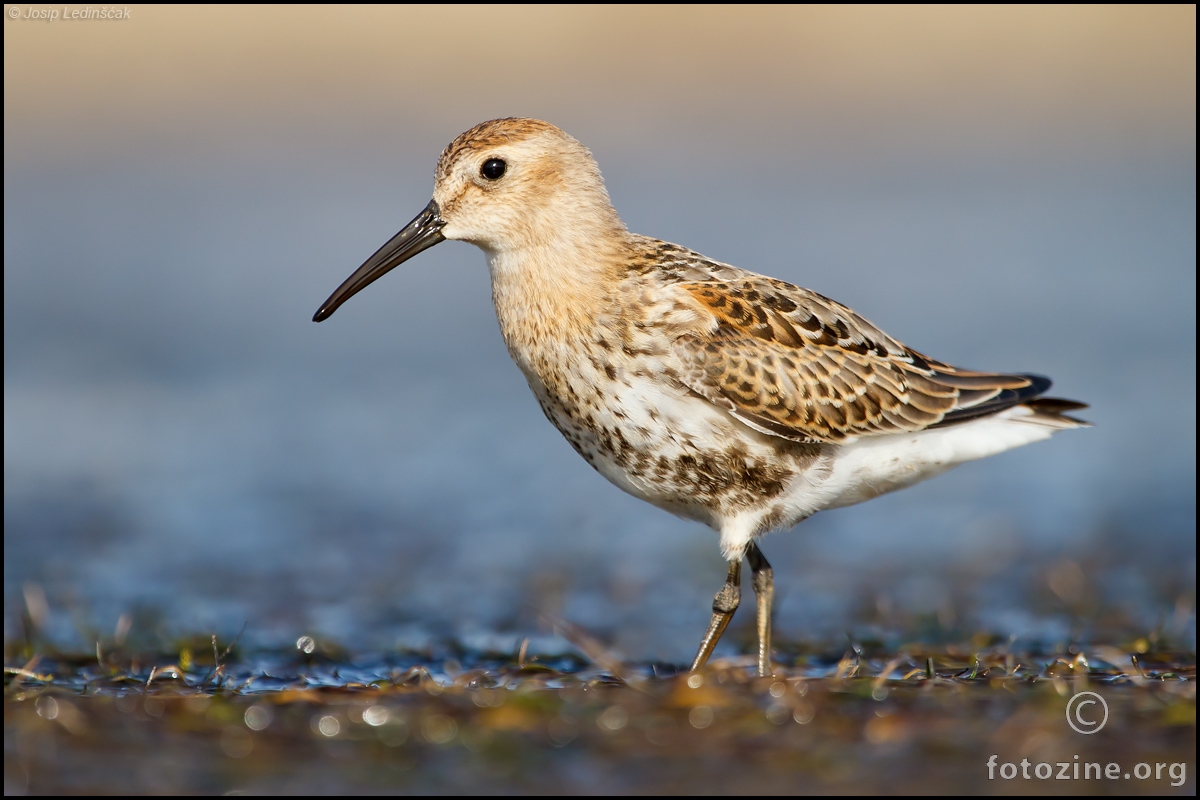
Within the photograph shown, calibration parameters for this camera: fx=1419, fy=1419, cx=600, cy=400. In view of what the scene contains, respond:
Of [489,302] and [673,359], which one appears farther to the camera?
[489,302]

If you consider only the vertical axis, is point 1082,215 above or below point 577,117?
below

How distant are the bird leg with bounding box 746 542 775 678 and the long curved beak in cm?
204

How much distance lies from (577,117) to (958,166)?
6155 millimetres

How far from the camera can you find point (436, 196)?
251 inches

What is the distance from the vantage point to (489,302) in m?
16.4

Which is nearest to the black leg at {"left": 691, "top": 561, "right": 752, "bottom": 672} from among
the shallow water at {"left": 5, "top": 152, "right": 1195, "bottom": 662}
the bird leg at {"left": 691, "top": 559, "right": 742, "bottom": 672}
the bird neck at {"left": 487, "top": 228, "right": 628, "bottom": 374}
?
the bird leg at {"left": 691, "top": 559, "right": 742, "bottom": 672}

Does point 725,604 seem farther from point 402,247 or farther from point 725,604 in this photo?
point 402,247

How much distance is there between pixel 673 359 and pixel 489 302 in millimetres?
10512

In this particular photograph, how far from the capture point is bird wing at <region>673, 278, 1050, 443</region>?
20.1 feet

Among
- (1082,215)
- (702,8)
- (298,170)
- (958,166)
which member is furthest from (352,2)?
(1082,215)

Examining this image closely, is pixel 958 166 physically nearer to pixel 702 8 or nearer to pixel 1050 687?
pixel 702 8

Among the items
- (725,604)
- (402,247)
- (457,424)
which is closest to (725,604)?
(725,604)

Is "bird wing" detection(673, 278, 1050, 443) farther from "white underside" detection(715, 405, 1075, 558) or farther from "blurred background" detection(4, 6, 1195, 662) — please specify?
"blurred background" detection(4, 6, 1195, 662)

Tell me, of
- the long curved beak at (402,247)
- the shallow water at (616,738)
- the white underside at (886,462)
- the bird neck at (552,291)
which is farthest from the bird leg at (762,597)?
the long curved beak at (402,247)
